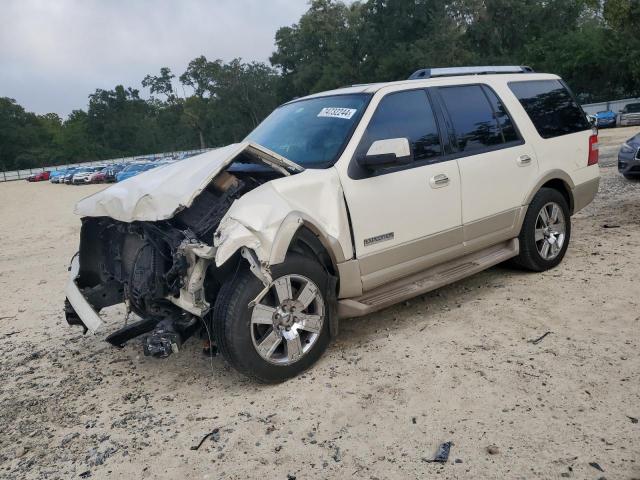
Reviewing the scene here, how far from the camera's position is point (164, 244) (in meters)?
3.65

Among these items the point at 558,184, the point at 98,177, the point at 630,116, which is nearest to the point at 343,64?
the point at 98,177

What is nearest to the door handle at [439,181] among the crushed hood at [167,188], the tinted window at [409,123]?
the tinted window at [409,123]

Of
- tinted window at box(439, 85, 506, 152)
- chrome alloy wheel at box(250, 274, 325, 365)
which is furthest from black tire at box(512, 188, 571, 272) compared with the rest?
chrome alloy wheel at box(250, 274, 325, 365)

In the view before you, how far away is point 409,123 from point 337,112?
0.59m

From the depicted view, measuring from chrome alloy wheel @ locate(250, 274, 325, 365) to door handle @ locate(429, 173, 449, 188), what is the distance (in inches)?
53.2

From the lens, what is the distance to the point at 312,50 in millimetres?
65750

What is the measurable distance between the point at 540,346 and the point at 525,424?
1012 mm

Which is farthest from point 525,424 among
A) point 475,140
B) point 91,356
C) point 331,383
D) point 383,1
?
point 383,1

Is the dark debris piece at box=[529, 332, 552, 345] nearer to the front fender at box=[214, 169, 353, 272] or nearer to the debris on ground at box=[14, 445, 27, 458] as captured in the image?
the front fender at box=[214, 169, 353, 272]

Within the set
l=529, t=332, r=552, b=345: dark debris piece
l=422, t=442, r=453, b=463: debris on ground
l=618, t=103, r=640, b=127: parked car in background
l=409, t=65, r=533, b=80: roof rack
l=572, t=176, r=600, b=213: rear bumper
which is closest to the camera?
l=422, t=442, r=453, b=463: debris on ground

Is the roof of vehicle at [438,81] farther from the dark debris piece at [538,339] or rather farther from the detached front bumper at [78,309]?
the detached front bumper at [78,309]

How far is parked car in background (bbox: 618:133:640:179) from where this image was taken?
31.7ft

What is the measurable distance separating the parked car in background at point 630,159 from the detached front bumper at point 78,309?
9.61 meters

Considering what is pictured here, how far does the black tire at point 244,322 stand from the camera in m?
3.32
